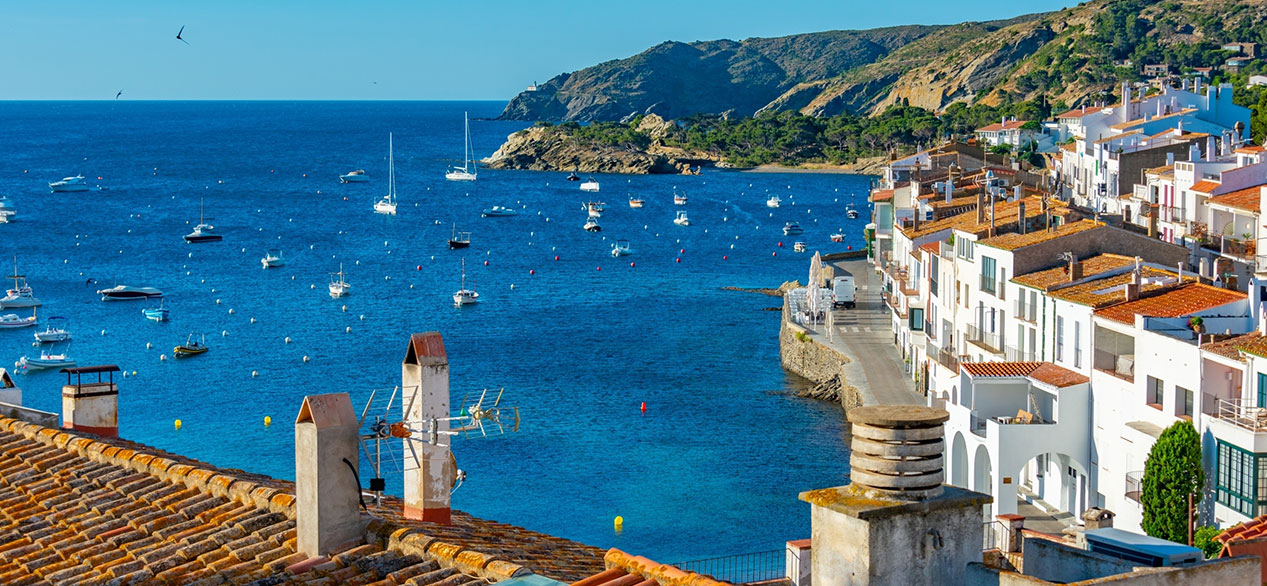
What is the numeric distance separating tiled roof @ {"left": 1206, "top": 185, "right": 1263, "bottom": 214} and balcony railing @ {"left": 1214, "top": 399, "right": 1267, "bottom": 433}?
19.9m

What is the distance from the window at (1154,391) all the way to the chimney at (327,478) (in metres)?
27.6

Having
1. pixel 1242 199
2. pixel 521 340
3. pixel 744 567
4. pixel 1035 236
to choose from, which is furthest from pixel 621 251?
pixel 744 567

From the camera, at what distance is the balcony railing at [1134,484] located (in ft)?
119

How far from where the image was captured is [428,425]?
15438 millimetres

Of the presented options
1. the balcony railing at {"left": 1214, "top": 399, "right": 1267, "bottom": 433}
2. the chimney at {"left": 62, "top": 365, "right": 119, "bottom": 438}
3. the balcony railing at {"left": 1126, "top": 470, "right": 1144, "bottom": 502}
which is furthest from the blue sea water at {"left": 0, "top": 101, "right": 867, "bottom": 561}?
the chimney at {"left": 62, "top": 365, "right": 119, "bottom": 438}

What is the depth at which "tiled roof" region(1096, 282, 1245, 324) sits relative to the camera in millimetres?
37438

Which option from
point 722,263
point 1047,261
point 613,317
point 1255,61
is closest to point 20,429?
point 1047,261

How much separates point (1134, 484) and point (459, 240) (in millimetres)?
91907

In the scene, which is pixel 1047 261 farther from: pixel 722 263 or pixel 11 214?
pixel 11 214

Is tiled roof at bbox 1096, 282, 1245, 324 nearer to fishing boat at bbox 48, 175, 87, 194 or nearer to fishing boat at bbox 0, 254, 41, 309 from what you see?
fishing boat at bbox 0, 254, 41, 309

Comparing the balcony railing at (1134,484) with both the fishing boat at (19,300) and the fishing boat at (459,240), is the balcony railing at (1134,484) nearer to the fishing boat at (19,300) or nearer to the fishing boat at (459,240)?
the fishing boat at (19,300)

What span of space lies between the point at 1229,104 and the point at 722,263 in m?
38.0

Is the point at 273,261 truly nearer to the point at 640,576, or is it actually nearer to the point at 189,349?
the point at 189,349

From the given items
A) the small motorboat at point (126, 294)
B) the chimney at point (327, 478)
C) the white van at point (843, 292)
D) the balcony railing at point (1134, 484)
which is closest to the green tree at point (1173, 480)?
the balcony railing at point (1134, 484)
